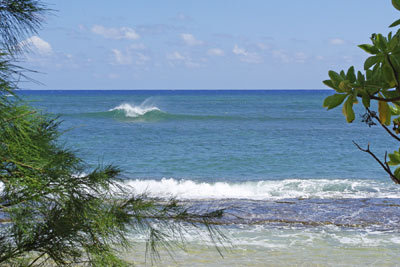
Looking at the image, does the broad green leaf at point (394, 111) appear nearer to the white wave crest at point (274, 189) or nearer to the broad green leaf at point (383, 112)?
the broad green leaf at point (383, 112)

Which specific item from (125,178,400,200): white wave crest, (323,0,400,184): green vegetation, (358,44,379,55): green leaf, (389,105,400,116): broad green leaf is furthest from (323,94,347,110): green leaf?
(125,178,400,200): white wave crest

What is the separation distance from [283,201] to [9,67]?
26.9ft

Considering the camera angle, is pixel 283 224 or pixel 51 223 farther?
pixel 283 224

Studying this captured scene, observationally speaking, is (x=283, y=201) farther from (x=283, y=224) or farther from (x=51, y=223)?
(x=51, y=223)

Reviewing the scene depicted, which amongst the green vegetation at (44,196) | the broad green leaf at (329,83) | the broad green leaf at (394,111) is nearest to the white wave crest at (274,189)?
the green vegetation at (44,196)

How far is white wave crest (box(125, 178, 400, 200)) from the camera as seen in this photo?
415 inches

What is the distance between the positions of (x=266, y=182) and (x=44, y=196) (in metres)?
10.7

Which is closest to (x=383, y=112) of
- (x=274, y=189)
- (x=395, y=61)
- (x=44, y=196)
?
(x=395, y=61)

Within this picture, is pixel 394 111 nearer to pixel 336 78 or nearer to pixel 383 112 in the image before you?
pixel 383 112

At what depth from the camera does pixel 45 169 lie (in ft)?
6.62

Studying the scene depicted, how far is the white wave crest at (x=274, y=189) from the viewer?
1055 cm

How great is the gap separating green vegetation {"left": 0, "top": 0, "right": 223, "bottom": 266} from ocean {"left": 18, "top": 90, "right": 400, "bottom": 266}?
0.41 ft

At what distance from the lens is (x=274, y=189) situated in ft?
37.4

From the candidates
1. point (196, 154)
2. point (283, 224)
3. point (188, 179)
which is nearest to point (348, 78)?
point (283, 224)
